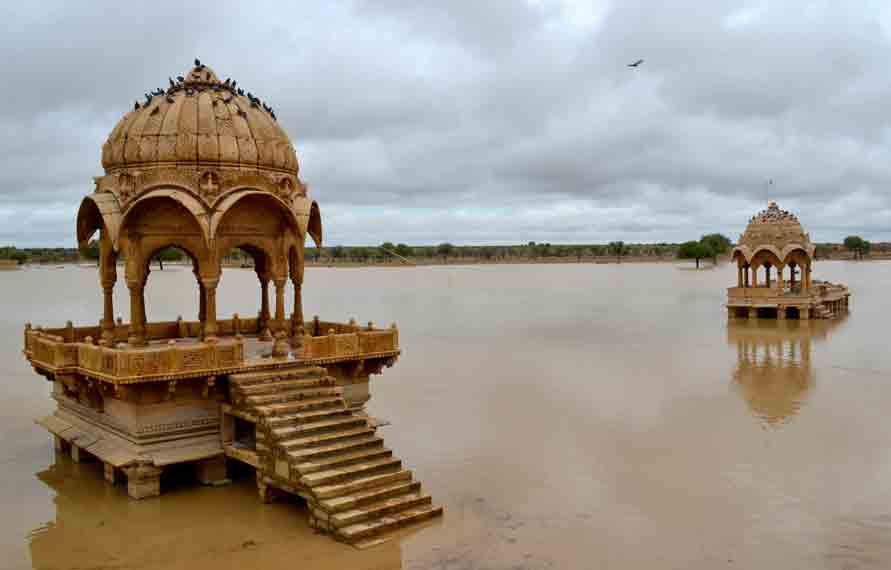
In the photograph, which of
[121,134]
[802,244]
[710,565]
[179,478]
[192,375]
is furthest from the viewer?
[802,244]

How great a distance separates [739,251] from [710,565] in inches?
1331

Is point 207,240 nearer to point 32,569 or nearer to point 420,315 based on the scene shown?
point 32,569

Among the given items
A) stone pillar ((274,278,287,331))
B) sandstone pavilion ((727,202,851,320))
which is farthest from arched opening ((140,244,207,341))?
sandstone pavilion ((727,202,851,320))

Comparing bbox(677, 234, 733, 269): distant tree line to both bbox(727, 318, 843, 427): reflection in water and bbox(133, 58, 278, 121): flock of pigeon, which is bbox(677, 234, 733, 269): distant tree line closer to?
bbox(727, 318, 843, 427): reflection in water

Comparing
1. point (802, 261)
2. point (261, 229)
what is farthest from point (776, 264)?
point (261, 229)

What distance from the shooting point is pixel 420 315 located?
4319 centimetres

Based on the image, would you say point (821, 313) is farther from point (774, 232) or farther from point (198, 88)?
point (198, 88)

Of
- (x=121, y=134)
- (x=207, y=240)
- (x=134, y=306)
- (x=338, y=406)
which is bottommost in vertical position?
(x=338, y=406)

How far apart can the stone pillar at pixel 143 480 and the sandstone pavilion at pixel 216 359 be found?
0.06 feet

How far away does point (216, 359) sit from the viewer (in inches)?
468

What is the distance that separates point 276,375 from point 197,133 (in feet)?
14.2

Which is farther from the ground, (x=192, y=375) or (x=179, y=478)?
(x=192, y=375)

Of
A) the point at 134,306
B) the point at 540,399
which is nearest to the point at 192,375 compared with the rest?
the point at 134,306

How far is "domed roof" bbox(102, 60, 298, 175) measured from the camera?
13328mm
